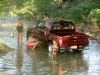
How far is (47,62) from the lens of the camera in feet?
46.2

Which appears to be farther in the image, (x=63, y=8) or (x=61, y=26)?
(x=63, y=8)

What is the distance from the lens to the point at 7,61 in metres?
14.1

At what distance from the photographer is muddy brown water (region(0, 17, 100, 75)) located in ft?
40.0

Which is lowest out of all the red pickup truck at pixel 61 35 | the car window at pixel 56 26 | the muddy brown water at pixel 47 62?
the muddy brown water at pixel 47 62

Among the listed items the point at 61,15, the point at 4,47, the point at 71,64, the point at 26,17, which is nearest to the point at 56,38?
the point at 71,64

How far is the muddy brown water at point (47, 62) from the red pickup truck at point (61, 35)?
59cm

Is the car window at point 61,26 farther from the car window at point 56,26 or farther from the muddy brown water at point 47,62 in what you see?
the muddy brown water at point 47,62

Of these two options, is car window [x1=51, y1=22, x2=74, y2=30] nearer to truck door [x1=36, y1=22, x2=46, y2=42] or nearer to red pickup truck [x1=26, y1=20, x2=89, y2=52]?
red pickup truck [x1=26, y1=20, x2=89, y2=52]

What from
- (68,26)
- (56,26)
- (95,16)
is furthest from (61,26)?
(95,16)

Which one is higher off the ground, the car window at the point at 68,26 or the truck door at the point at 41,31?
the car window at the point at 68,26

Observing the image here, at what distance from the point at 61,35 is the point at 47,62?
3062 mm

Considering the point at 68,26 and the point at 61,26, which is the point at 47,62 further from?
the point at 68,26

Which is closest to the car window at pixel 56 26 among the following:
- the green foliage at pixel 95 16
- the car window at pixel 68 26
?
the car window at pixel 68 26

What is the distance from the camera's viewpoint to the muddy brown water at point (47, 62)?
12203 millimetres
